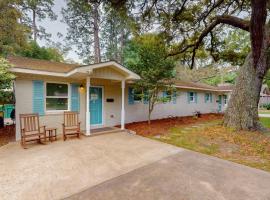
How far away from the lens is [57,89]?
7426 mm

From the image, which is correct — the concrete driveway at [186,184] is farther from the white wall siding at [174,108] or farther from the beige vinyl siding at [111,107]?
the white wall siding at [174,108]

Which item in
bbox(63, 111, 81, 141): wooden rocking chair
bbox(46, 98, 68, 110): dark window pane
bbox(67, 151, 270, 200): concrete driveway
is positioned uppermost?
bbox(46, 98, 68, 110): dark window pane

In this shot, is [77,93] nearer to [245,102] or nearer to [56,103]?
[56,103]

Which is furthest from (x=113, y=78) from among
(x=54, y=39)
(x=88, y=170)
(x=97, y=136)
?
(x=54, y=39)

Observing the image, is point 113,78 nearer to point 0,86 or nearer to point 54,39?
point 0,86

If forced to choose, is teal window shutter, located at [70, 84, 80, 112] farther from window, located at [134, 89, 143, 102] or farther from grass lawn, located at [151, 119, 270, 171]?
grass lawn, located at [151, 119, 270, 171]

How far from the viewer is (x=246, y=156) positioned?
493cm

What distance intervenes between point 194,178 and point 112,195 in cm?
179

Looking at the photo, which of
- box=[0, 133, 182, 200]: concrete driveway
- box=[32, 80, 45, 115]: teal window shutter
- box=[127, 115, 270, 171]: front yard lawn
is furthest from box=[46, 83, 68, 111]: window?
box=[127, 115, 270, 171]: front yard lawn

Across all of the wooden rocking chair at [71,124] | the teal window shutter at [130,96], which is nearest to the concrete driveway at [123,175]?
the wooden rocking chair at [71,124]

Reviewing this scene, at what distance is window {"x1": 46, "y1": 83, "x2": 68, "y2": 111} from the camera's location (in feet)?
23.7

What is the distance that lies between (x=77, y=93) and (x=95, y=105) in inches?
43.9

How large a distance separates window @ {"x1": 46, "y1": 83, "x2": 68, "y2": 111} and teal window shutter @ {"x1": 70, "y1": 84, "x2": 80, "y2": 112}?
26cm

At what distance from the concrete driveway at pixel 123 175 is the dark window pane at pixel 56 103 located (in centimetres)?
225
